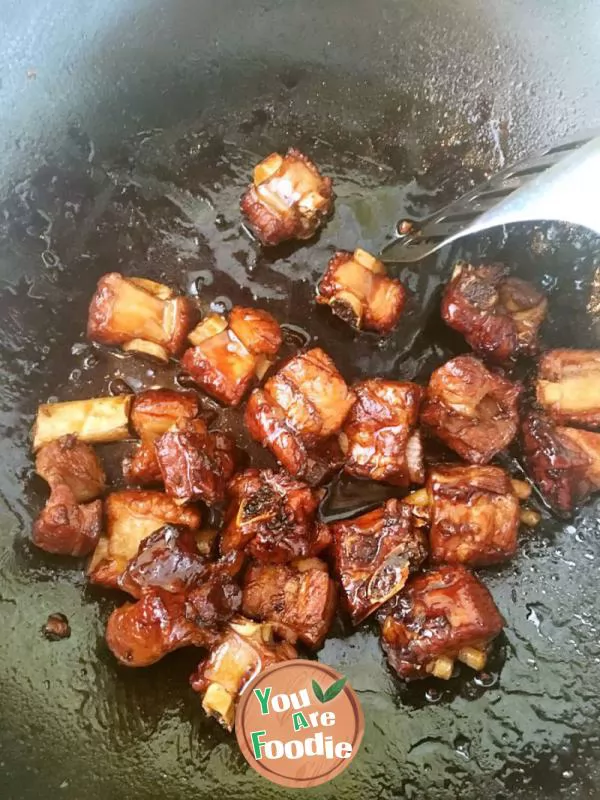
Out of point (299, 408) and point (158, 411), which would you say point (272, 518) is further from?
point (158, 411)

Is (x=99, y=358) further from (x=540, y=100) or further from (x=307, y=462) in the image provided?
(x=540, y=100)

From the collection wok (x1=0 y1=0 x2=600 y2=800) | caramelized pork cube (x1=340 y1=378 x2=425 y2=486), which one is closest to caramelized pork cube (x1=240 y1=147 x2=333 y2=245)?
wok (x1=0 y1=0 x2=600 y2=800)

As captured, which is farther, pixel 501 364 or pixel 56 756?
pixel 501 364

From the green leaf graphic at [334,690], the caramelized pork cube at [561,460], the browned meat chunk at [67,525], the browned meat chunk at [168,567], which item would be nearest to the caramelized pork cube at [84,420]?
the browned meat chunk at [67,525]

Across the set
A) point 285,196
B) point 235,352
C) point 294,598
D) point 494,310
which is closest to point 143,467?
point 235,352

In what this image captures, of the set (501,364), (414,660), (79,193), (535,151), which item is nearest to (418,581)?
(414,660)

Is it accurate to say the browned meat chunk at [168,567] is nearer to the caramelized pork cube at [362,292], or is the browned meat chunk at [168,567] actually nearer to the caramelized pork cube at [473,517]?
the caramelized pork cube at [473,517]
